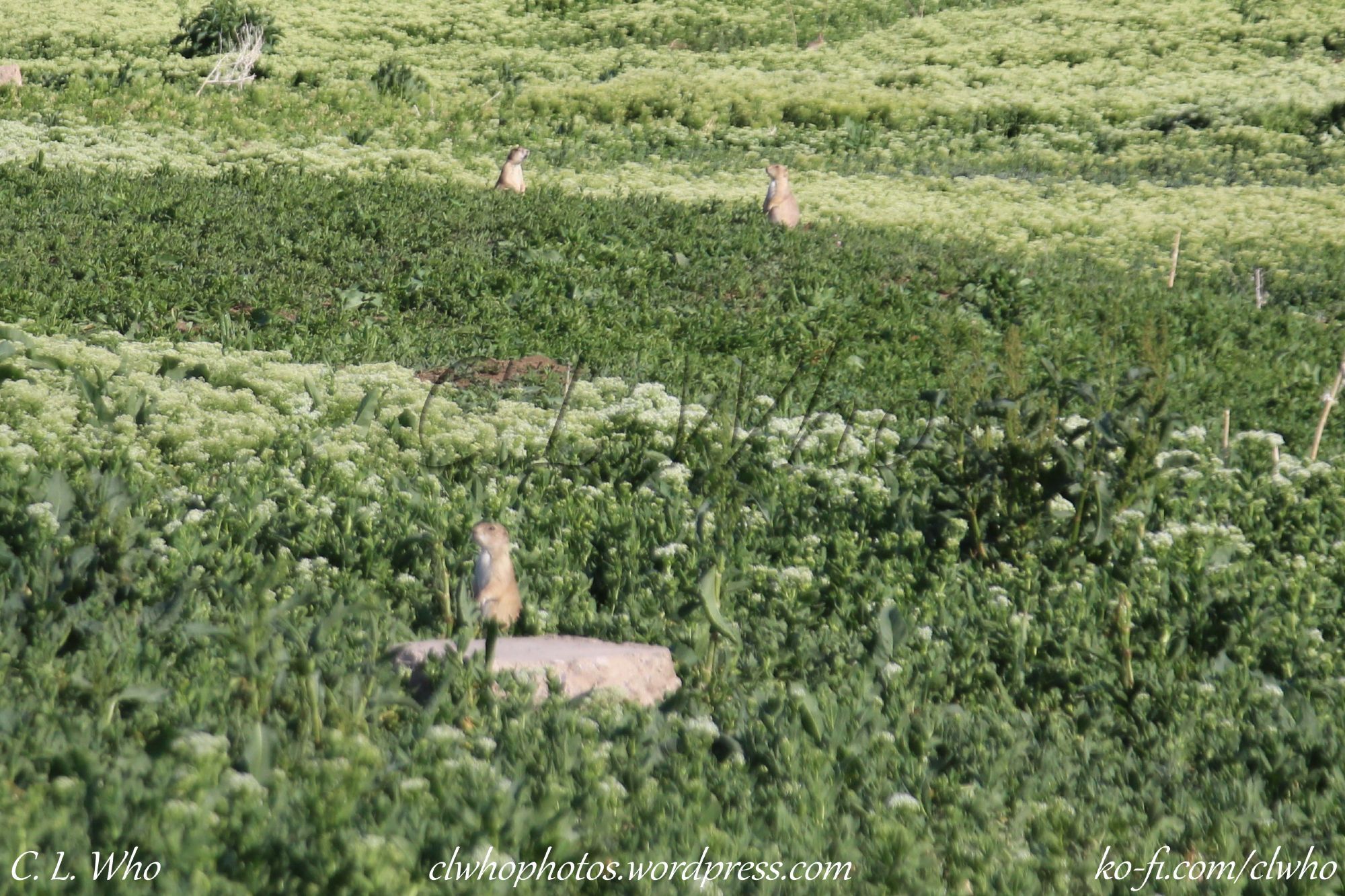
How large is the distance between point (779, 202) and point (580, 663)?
11.2 meters

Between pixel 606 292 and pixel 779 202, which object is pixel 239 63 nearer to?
→ pixel 779 202

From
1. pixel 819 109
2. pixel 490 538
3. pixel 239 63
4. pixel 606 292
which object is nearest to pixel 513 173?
pixel 606 292

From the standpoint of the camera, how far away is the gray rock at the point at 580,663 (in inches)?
182

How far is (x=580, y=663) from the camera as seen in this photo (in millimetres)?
4707

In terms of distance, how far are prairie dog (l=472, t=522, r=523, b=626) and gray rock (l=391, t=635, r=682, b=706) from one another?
1.02 feet

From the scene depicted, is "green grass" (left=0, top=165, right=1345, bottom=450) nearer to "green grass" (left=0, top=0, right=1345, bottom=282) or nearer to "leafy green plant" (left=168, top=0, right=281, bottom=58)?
"green grass" (left=0, top=0, right=1345, bottom=282)

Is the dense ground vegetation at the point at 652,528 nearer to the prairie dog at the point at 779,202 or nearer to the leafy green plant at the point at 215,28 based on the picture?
the prairie dog at the point at 779,202

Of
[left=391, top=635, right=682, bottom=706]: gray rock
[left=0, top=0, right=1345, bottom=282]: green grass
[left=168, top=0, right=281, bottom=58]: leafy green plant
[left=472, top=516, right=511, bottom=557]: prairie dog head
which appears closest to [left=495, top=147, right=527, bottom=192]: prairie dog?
[left=0, top=0, right=1345, bottom=282]: green grass

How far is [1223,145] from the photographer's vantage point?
80.5 ft

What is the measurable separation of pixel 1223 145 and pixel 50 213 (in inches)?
825

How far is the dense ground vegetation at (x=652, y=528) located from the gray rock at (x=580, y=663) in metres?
0.14

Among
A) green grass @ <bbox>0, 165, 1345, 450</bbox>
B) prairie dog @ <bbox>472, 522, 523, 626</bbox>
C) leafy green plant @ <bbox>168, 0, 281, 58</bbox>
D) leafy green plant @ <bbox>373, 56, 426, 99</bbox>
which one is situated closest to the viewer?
prairie dog @ <bbox>472, 522, 523, 626</bbox>

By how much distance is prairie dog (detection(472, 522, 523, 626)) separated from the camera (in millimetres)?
5309

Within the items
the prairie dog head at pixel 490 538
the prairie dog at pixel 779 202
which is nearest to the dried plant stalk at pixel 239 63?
the prairie dog at pixel 779 202
